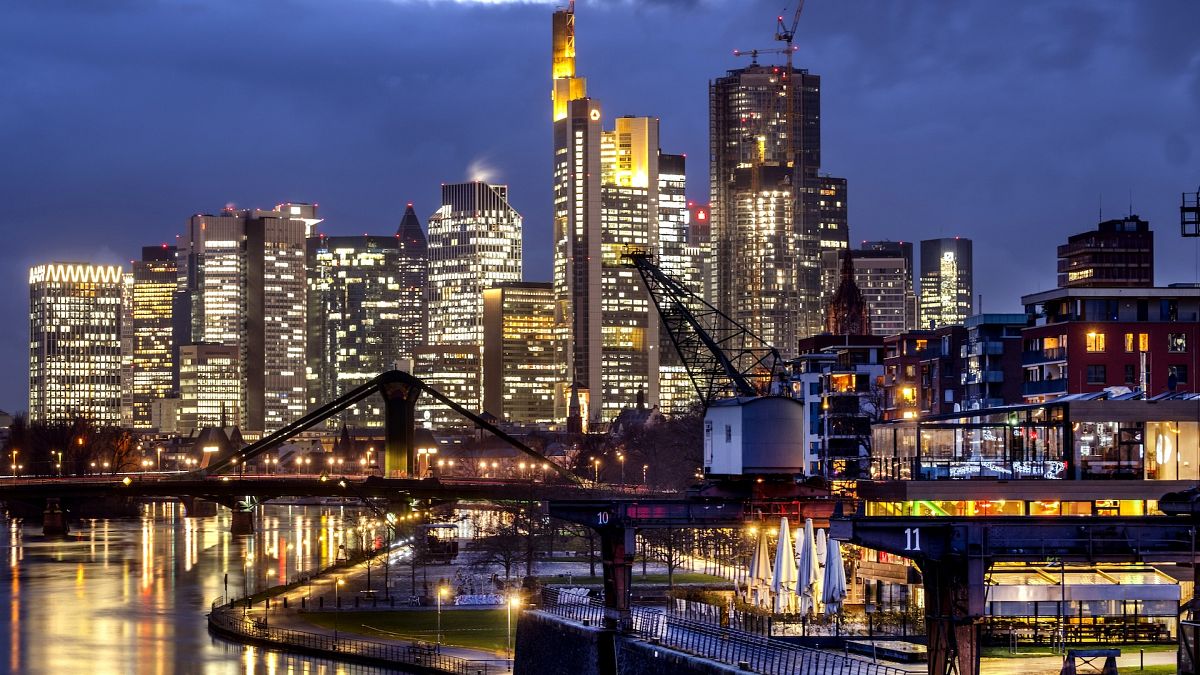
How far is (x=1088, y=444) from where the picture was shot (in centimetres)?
7981

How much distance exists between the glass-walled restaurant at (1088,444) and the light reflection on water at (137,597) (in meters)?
29.4

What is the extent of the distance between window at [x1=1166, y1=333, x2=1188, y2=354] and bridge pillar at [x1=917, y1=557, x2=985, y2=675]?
98.9 meters

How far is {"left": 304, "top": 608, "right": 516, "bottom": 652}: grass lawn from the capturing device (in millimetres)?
94125

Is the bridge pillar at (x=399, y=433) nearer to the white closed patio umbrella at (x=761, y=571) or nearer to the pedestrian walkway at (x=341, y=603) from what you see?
the pedestrian walkway at (x=341, y=603)

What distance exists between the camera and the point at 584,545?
168250mm

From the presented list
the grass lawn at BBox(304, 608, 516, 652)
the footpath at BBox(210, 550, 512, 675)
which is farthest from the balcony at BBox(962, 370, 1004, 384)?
the grass lawn at BBox(304, 608, 516, 652)

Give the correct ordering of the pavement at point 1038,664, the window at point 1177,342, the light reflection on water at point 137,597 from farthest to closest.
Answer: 1. the window at point 1177,342
2. the light reflection on water at point 137,597
3. the pavement at point 1038,664

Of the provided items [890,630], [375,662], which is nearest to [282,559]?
[375,662]

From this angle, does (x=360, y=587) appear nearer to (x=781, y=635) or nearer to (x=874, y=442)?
(x=874, y=442)

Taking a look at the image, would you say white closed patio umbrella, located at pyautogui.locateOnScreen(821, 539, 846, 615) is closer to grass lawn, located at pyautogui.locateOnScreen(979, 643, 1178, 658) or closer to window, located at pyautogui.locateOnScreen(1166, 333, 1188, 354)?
grass lawn, located at pyautogui.locateOnScreen(979, 643, 1178, 658)

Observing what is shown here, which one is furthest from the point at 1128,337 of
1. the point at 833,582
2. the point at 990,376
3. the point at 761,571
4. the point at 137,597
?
the point at 833,582

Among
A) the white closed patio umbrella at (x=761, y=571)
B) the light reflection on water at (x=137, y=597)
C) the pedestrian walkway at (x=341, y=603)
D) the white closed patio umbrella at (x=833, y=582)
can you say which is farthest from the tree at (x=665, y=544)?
the white closed patio umbrella at (x=833, y=582)

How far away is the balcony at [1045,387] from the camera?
14788 cm

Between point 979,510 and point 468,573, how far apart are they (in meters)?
61.7
